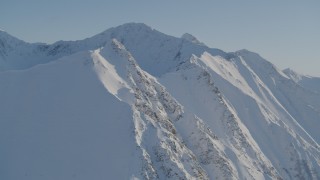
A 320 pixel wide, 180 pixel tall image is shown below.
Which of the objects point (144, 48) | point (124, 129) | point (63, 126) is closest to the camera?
point (124, 129)

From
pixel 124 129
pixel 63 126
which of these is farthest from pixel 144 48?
pixel 124 129

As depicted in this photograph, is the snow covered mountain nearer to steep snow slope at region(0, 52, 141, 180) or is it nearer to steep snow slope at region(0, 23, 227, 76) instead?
steep snow slope at region(0, 52, 141, 180)

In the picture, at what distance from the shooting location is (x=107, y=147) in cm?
6594

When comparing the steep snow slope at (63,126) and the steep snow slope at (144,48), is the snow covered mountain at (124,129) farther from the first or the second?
the steep snow slope at (144,48)

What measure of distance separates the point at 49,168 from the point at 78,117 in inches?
432

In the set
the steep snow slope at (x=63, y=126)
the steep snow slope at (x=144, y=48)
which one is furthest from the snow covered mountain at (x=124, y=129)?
Result: the steep snow slope at (x=144, y=48)

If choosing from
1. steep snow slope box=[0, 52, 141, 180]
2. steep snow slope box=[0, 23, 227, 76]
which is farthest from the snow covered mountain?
steep snow slope box=[0, 23, 227, 76]

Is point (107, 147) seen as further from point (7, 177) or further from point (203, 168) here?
point (203, 168)

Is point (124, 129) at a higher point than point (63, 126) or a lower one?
lower

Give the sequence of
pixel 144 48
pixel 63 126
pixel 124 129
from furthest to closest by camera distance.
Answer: pixel 144 48
pixel 63 126
pixel 124 129

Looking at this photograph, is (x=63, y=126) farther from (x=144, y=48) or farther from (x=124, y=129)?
(x=144, y=48)

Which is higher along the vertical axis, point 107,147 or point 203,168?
point 107,147

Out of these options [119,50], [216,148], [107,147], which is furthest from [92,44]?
[107,147]

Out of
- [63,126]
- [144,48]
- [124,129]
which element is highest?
[144,48]
